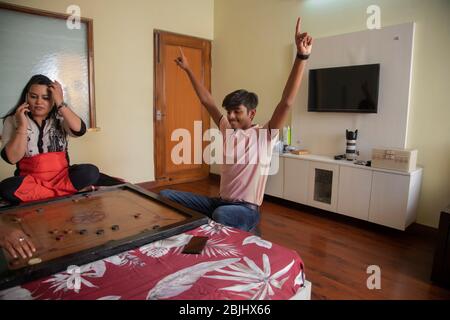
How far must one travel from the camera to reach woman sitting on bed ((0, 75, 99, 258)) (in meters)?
1.70

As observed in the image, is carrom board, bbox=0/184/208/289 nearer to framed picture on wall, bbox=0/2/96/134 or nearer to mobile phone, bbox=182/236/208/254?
mobile phone, bbox=182/236/208/254

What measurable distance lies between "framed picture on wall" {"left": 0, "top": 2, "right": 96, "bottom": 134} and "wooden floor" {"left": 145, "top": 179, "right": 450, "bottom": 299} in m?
2.52

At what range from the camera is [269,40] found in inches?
154

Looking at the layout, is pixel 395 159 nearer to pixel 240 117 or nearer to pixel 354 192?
pixel 354 192

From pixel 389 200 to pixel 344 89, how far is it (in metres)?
1.20

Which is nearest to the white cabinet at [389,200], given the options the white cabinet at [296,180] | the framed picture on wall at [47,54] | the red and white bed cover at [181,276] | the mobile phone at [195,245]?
the white cabinet at [296,180]

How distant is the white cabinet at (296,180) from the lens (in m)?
3.32

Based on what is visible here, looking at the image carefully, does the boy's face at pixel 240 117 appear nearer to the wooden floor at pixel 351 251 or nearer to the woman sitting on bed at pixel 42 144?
the woman sitting on bed at pixel 42 144

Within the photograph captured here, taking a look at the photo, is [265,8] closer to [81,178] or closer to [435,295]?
[81,178]

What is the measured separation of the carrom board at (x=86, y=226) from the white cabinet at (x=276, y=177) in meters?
2.12

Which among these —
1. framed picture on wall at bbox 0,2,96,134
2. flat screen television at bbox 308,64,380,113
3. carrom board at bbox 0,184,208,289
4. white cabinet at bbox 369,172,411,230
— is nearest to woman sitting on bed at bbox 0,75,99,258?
carrom board at bbox 0,184,208,289
